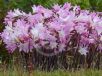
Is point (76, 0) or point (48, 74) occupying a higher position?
point (76, 0)

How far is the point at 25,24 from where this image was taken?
6781 millimetres

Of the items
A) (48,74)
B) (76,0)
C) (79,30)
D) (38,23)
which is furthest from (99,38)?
(76,0)

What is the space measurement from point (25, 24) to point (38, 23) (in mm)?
193

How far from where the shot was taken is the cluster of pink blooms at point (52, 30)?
6573mm

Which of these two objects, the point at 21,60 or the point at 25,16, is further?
the point at 25,16

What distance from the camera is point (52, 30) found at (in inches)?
266

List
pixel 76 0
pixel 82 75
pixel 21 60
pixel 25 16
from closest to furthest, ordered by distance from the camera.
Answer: pixel 82 75 < pixel 21 60 < pixel 25 16 < pixel 76 0

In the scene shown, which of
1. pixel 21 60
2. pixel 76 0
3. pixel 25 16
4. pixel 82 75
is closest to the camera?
pixel 82 75

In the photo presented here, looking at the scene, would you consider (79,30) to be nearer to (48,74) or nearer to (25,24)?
(25,24)

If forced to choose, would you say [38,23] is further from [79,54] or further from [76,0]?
[76,0]

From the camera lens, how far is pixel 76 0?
1252 cm

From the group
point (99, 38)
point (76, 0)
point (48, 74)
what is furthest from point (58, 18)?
point (76, 0)

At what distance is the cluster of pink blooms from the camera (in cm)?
657

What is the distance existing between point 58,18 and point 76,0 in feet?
18.6
